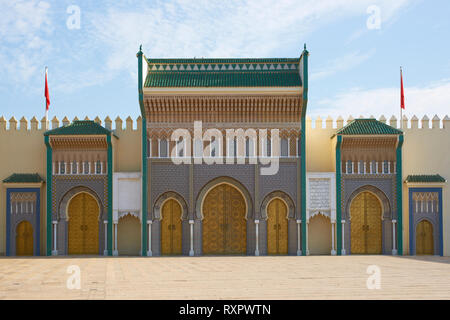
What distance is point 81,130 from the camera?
17312mm

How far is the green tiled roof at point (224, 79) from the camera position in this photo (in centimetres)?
1722

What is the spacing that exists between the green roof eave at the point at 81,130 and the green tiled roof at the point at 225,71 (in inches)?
88.4

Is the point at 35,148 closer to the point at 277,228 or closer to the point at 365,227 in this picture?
the point at 277,228

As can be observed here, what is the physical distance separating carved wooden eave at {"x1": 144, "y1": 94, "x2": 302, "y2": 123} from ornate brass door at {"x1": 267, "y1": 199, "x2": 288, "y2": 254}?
9.95 ft

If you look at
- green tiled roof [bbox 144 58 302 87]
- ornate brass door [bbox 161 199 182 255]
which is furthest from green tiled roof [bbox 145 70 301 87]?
ornate brass door [bbox 161 199 182 255]

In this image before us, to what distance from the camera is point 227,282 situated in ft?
34.7

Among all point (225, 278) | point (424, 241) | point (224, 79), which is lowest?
point (424, 241)

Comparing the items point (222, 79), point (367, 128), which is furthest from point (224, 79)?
point (367, 128)

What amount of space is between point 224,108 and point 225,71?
142 cm

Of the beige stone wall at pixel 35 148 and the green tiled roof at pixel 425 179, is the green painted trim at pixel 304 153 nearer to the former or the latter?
the green tiled roof at pixel 425 179

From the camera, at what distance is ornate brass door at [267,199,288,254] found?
1725 cm

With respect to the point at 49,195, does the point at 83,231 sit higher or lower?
lower

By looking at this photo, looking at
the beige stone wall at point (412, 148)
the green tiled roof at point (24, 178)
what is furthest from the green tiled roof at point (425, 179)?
the green tiled roof at point (24, 178)

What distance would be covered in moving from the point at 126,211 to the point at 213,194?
302 centimetres
